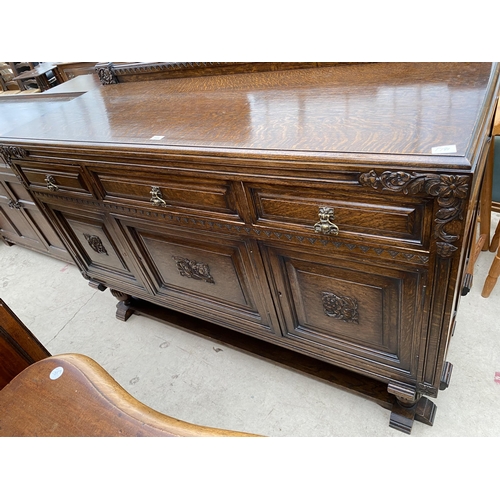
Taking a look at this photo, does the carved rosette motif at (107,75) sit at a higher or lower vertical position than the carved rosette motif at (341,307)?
higher

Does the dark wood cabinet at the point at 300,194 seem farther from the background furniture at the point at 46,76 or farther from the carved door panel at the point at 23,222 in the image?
the background furniture at the point at 46,76

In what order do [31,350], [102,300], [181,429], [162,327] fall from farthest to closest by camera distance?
[102,300] < [162,327] < [31,350] < [181,429]

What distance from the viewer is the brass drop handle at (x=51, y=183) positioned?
1294 millimetres

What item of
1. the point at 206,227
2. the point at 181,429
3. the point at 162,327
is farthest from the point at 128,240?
the point at 181,429

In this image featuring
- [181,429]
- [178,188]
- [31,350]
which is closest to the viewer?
[181,429]

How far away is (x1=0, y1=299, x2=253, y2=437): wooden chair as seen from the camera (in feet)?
2.14

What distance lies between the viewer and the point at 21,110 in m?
1.82

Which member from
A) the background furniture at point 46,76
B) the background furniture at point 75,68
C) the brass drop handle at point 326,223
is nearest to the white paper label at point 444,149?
the brass drop handle at point 326,223

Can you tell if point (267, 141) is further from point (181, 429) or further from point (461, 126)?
point (181, 429)

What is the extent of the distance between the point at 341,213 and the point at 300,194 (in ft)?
0.33

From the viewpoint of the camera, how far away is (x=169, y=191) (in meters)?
1.02

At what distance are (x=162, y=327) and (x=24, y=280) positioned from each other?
114 centimetres

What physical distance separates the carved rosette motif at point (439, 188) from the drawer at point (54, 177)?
0.95 meters

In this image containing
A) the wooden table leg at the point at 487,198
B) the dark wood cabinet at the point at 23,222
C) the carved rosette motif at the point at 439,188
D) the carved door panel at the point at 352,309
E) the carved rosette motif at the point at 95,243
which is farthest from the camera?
the dark wood cabinet at the point at 23,222
